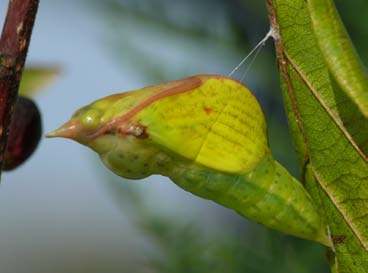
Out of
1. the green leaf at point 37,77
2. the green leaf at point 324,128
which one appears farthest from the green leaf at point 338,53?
the green leaf at point 37,77

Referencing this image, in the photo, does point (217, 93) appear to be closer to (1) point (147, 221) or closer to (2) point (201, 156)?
(2) point (201, 156)

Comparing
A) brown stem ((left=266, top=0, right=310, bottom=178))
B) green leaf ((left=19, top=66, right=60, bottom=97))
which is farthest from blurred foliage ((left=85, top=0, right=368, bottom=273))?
brown stem ((left=266, top=0, right=310, bottom=178))

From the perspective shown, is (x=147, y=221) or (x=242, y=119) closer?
(x=242, y=119)

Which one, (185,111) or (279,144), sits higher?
(185,111)

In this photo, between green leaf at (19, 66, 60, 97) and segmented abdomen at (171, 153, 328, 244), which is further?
green leaf at (19, 66, 60, 97)

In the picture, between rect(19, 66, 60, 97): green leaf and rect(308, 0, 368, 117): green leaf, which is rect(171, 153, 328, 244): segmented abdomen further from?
rect(19, 66, 60, 97): green leaf

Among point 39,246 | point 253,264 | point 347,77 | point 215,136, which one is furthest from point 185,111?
point 39,246
